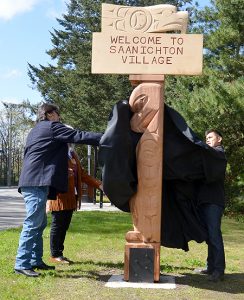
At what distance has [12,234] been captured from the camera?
977 cm

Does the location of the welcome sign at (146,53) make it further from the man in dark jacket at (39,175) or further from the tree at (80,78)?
the tree at (80,78)

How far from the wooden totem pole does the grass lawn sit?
1.50 feet

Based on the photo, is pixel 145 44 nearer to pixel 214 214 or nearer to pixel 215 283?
pixel 214 214

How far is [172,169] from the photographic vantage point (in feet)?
18.1

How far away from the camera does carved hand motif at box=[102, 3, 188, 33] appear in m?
5.49

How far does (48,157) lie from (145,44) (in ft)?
5.23

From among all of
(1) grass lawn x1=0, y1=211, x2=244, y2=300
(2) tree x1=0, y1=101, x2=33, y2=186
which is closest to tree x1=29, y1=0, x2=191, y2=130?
(2) tree x1=0, y1=101, x2=33, y2=186

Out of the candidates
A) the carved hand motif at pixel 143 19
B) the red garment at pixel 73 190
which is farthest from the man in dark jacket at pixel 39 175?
the carved hand motif at pixel 143 19

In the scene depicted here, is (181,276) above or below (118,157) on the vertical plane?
below

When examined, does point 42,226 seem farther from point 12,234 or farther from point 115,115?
point 12,234

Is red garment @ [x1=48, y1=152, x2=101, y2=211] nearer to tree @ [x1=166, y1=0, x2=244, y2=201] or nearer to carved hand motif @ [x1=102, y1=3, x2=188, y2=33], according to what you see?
carved hand motif @ [x1=102, y1=3, x2=188, y2=33]

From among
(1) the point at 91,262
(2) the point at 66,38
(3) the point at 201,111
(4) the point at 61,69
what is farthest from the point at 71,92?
(1) the point at 91,262

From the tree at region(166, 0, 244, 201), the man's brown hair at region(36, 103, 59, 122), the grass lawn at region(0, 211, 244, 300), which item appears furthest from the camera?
the tree at region(166, 0, 244, 201)

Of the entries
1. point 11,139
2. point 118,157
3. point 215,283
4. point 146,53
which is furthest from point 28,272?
point 11,139
